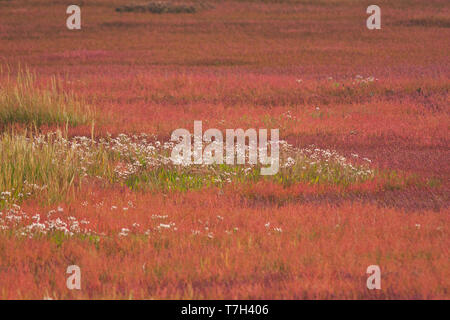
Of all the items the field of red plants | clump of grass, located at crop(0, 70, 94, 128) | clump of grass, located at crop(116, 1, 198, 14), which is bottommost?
the field of red plants

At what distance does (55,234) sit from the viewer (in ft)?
24.5

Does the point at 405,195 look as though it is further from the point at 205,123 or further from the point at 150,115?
the point at 150,115

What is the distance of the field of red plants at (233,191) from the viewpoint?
6148 mm

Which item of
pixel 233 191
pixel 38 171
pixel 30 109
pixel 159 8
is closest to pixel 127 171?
pixel 38 171

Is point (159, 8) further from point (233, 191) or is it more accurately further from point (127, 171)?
point (233, 191)

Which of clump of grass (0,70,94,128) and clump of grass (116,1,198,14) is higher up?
clump of grass (116,1,198,14)

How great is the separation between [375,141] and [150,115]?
6.76m

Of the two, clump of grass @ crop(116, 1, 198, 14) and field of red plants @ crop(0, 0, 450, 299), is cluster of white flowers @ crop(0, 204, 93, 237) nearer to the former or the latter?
field of red plants @ crop(0, 0, 450, 299)

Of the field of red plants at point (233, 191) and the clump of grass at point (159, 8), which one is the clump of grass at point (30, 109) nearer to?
the field of red plants at point (233, 191)

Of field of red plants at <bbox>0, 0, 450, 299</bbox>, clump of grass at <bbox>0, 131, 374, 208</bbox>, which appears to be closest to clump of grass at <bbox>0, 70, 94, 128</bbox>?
field of red plants at <bbox>0, 0, 450, 299</bbox>

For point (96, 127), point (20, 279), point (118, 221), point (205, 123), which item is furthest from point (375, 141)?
point (20, 279)

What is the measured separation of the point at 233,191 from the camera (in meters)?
9.87

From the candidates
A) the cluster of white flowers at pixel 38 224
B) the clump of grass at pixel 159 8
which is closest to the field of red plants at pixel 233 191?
the cluster of white flowers at pixel 38 224

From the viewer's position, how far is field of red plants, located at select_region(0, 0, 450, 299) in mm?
6148
